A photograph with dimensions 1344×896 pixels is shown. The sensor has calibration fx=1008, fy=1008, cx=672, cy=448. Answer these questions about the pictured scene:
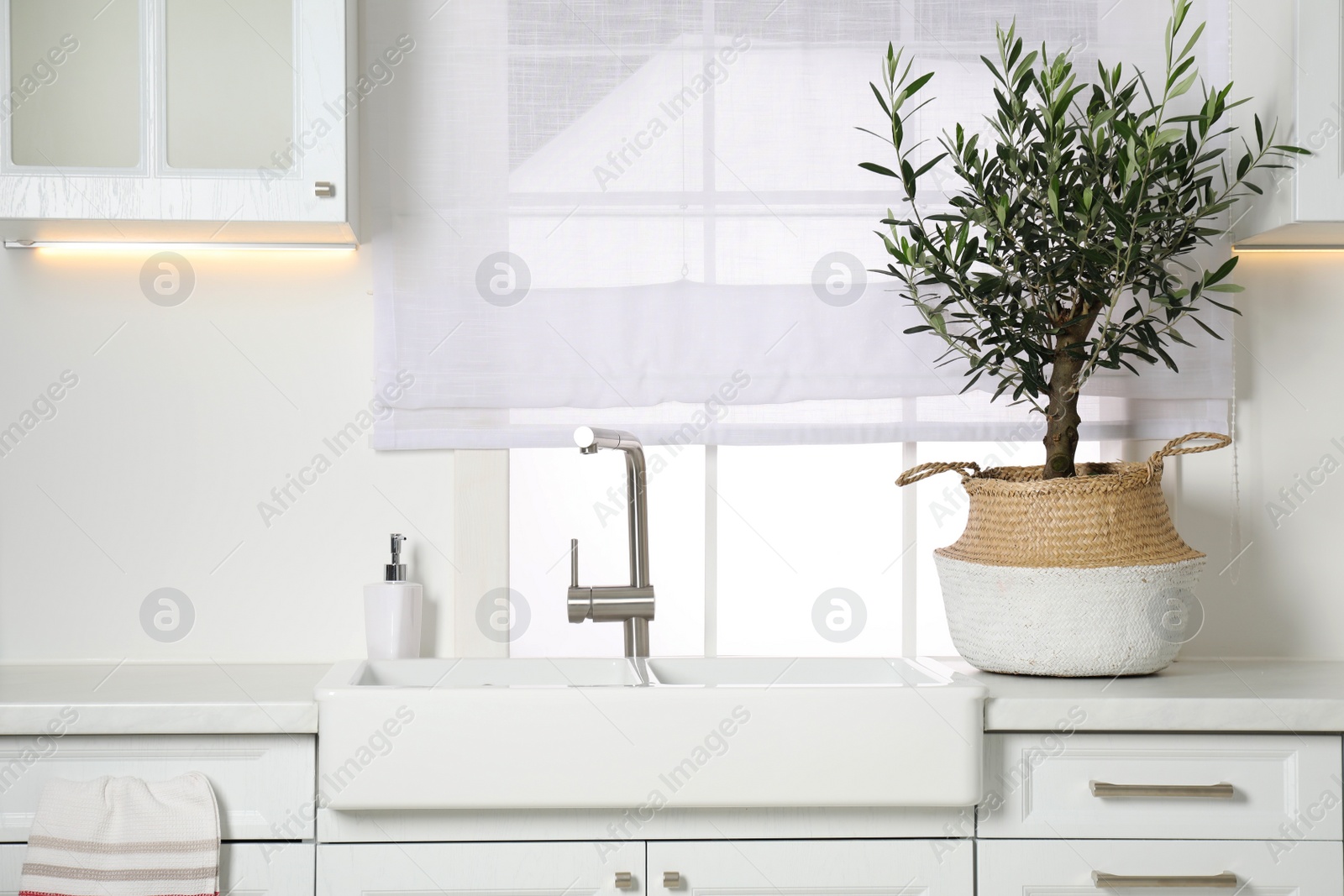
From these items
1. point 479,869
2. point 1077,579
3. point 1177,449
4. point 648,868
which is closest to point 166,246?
point 479,869

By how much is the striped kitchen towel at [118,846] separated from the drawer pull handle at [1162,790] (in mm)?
1044

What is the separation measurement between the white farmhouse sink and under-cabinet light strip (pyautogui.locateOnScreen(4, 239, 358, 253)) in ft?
2.51

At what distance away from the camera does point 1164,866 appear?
1216 mm

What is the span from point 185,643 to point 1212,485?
67.1 inches

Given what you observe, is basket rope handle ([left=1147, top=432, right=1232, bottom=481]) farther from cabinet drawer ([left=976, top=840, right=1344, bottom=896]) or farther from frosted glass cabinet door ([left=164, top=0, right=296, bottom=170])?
frosted glass cabinet door ([left=164, top=0, right=296, bottom=170])

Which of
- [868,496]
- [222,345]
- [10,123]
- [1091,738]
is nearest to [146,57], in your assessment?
[10,123]

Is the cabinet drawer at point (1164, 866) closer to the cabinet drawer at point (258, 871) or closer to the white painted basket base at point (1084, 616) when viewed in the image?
the white painted basket base at point (1084, 616)

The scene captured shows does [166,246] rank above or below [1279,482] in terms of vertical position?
above

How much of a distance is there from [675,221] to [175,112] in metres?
0.74

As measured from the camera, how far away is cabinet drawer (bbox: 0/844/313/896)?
3.88 feet

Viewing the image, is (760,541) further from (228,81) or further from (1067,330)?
(228,81)

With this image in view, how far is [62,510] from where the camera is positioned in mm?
1615

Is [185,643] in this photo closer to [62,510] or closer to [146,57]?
[62,510]

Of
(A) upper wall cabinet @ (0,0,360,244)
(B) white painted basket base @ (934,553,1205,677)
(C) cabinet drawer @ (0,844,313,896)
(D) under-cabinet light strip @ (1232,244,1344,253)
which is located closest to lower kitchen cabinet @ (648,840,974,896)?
(B) white painted basket base @ (934,553,1205,677)
